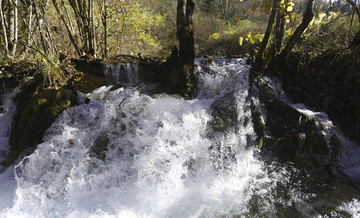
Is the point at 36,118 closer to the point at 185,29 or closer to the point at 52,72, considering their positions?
the point at 52,72

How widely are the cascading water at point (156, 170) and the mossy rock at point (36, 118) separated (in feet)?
0.53

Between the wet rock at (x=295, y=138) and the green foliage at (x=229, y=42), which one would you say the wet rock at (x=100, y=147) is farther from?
the green foliage at (x=229, y=42)

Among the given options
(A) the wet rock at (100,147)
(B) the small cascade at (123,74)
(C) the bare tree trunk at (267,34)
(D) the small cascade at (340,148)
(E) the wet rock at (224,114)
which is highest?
(C) the bare tree trunk at (267,34)

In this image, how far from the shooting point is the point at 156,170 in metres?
2.64

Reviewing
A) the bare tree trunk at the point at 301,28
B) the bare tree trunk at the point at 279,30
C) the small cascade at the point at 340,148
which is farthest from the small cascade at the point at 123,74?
the small cascade at the point at 340,148

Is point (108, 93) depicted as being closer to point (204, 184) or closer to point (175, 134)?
point (175, 134)

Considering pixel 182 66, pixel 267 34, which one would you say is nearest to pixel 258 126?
pixel 182 66

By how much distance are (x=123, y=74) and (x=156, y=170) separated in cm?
264

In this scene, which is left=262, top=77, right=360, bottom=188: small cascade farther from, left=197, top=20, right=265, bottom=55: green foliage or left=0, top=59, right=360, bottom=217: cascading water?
left=197, top=20, right=265, bottom=55: green foliage

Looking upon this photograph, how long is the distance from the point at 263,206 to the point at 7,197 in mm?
2987

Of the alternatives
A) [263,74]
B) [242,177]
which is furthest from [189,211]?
[263,74]

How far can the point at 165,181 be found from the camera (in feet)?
8.56

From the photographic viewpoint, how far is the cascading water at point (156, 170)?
2328 mm

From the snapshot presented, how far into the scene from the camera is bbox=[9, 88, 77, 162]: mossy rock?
10.3 ft
